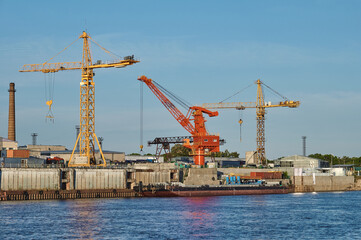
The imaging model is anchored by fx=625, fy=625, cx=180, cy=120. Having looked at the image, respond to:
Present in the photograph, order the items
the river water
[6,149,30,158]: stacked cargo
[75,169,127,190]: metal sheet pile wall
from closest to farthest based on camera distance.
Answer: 1. the river water
2. [75,169,127,190]: metal sheet pile wall
3. [6,149,30,158]: stacked cargo

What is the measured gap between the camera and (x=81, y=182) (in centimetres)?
14750

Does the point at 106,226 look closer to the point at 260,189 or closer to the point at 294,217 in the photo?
the point at 294,217

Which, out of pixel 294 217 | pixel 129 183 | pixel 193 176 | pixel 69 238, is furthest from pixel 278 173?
pixel 69 238

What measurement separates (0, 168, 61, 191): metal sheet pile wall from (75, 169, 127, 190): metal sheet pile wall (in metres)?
6.08

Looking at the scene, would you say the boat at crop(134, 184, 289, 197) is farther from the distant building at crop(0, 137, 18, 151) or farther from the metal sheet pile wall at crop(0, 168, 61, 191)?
the distant building at crop(0, 137, 18, 151)

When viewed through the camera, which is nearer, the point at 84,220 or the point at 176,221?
the point at 84,220

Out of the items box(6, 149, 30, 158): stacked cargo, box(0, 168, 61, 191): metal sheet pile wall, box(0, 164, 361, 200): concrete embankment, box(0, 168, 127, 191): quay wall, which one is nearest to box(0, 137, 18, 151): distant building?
box(6, 149, 30, 158): stacked cargo

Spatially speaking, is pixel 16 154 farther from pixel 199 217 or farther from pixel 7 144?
pixel 199 217

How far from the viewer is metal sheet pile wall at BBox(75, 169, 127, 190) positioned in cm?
14750

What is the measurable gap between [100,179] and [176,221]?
62.4m

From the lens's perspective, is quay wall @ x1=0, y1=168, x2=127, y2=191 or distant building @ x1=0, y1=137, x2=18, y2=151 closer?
quay wall @ x1=0, y1=168, x2=127, y2=191

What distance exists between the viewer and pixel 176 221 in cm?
9212

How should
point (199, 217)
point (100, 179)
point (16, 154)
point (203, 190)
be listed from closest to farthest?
point (199, 217) → point (16, 154) → point (100, 179) → point (203, 190)

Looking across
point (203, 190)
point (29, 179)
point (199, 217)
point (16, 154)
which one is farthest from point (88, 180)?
point (199, 217)
